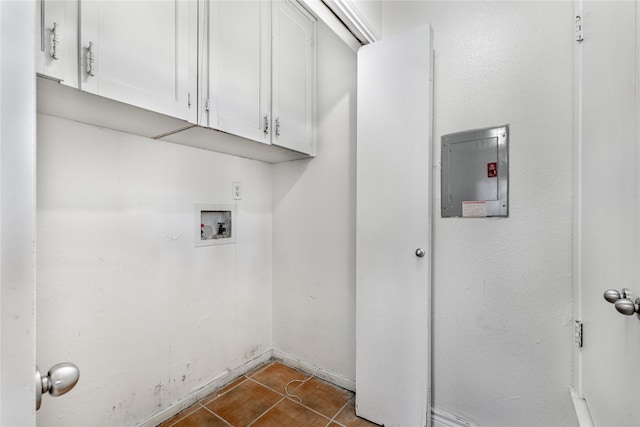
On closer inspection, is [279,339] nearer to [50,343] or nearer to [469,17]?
[50,343]

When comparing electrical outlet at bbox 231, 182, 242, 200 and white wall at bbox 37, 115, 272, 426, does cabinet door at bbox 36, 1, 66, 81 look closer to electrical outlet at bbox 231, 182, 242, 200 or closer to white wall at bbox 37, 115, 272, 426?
white wall at bbox 37, 115, 272, 426

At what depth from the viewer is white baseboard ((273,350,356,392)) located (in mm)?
1967

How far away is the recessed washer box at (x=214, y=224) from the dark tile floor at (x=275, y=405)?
1.01m

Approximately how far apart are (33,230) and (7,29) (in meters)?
0.26

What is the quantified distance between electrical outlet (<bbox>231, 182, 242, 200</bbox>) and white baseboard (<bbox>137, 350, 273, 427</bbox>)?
1.24 metres

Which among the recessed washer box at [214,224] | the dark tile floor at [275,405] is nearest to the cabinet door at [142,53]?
the recessed washer box at [214,224]

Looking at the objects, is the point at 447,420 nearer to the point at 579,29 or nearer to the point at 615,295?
the point at 615,295

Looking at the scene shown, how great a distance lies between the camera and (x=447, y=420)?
1555 mm

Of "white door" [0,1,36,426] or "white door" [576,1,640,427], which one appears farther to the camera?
"white door" [576,1,640,427]

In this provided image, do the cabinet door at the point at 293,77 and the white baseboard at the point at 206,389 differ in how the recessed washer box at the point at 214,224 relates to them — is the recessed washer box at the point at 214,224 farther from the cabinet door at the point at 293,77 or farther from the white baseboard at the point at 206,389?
the white baseboard at the point at 206,389

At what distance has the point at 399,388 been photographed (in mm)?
1569

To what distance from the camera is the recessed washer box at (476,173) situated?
4.64 ft

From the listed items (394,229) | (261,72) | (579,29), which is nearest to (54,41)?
(261,72)

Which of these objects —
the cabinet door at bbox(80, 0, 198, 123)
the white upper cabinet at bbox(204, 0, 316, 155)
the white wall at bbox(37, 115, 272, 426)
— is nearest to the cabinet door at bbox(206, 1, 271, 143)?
the white upper cabinet at bbox(204, 0, 316, 155)
